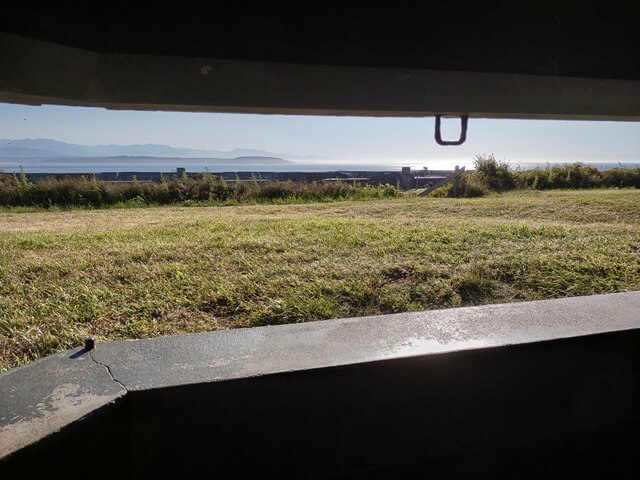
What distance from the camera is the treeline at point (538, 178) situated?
13.9 metres

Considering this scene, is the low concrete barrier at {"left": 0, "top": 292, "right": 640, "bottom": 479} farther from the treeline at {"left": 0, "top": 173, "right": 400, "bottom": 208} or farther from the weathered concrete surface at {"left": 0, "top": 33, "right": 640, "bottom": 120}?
the treeline at {"left": 0, "top": 173, "right": 400, "bottom": 208}

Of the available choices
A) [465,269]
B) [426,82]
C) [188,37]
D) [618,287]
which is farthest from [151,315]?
[618,287]

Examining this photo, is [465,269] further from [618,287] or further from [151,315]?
[151,315]

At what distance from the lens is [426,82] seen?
1806 mm

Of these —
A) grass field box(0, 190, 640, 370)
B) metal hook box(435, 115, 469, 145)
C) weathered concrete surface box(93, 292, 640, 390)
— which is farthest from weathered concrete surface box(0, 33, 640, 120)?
grass field box(0, 190, 640, 370)

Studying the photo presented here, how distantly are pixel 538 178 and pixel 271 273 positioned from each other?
13448 millimetres

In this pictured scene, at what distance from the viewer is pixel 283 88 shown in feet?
5.63

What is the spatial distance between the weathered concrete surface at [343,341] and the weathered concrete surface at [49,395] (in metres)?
0.07

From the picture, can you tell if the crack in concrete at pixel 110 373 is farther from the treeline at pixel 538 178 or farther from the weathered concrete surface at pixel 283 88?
the treeline at pixel 538 178

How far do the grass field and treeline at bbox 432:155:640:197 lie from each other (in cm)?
853

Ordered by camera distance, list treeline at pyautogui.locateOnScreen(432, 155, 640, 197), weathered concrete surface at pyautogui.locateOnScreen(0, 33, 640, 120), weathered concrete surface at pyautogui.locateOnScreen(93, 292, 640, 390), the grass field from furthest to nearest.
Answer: treeline at pyautogui.locateOnScreen(432, 155, 640, 197)
the grass field
weathered concrete surface at pyautogui.locateOnScreen(93, 292, 640, 390)
weathered concrete surface at pyautogui.locateOnScreen(0, 33, 640, 120)

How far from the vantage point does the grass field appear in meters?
2.69

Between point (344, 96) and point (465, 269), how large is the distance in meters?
2.14

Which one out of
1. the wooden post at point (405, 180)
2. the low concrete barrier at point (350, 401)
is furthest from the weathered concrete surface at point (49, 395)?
the wooden post at point (405, 180)
